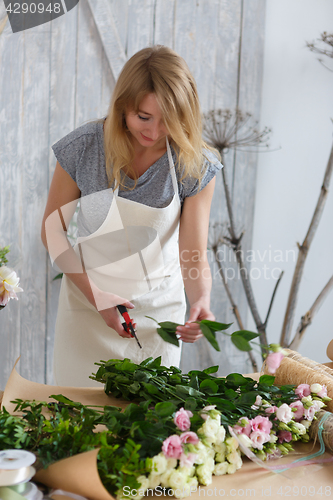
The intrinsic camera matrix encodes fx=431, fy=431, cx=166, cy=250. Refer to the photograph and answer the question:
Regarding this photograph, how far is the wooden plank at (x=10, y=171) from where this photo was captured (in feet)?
5.90

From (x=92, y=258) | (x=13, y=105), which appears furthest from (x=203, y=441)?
(x=13, y=105)

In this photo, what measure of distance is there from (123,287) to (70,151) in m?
0.44

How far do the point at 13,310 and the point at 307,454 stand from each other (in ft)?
4.96

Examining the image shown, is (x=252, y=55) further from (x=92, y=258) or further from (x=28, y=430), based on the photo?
(x=28, y=430)

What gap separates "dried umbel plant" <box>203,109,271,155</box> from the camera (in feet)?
6.47

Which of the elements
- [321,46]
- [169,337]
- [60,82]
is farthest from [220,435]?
[321,46]

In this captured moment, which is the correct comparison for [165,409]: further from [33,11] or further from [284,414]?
[33,11]

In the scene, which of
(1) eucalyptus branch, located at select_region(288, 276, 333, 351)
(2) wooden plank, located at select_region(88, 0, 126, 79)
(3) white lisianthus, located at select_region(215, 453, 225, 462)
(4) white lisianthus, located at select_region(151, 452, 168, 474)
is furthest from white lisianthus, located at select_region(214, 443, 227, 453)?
(2) wooden plank, located at select_region(88, 0, 126, 79)

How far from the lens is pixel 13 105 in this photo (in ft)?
5.97

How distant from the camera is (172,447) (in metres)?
0.61

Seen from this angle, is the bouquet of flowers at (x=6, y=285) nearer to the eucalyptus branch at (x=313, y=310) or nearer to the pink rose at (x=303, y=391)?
the pink rose at (x=303, y=391)

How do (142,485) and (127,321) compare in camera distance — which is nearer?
(142,485)

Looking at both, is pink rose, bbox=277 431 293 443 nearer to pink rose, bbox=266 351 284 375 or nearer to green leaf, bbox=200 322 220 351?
pink rose, bbox=266 351 284 375

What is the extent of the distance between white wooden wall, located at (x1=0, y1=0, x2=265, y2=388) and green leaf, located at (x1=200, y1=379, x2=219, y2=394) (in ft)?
4.28
